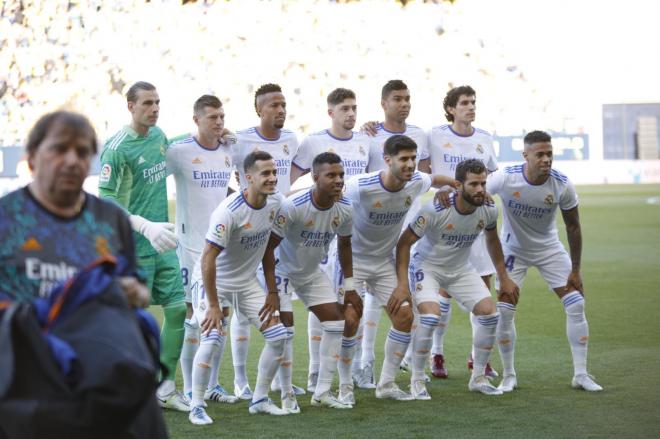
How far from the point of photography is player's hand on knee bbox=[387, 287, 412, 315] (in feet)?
21.9

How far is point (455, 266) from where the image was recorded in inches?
278

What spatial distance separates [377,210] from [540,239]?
1.31m

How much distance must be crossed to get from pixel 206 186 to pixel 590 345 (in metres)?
3.68

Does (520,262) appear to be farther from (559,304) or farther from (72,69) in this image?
(72,69)

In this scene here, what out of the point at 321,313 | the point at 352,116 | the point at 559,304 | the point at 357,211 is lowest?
the point at 559,304

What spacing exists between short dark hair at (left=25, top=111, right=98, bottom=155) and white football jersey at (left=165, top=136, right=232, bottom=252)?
4224mm

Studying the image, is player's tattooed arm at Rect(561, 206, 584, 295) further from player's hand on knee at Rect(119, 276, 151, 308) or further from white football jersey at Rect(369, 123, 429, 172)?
player's hand on knee at Rect(119, 276, 151, 308)

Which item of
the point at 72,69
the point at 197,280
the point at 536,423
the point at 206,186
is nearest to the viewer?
the point at 536,423

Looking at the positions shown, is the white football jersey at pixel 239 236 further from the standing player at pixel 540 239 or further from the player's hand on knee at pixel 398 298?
the standing player at pixel 540 239

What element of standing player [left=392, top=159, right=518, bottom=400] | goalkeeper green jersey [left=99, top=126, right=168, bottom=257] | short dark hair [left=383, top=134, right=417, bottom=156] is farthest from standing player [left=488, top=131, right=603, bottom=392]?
goalkeeper green jersey [left=99, top=126, right=168, bottom=257]

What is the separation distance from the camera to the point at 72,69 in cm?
3500

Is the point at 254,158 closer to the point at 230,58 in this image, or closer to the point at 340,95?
the point at 340,95

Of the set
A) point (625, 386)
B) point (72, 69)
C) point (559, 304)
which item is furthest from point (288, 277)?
point (72, 69)

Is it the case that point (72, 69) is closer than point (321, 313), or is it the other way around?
point (321, 313)
